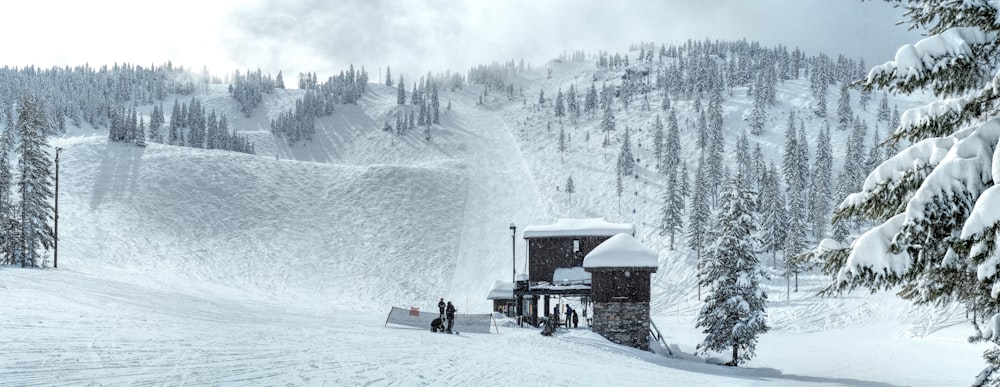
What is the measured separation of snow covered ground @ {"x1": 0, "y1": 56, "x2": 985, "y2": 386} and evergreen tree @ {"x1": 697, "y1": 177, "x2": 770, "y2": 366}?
1826mm

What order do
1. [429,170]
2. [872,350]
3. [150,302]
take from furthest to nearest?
[429,170]
[872,350]
[150,302]

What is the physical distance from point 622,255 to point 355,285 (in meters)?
42.4

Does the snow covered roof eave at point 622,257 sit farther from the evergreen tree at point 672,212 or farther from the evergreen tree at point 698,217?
the evergreen tree at point 672,212

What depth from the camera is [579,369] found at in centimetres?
2056

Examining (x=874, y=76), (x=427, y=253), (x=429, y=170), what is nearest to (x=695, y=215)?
(x=427, y=253)

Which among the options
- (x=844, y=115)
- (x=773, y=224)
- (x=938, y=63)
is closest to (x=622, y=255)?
(x=938, y=63)

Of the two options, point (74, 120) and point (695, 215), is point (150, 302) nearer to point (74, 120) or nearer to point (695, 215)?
point (695, 215)

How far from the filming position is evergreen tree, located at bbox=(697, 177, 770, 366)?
31.6m

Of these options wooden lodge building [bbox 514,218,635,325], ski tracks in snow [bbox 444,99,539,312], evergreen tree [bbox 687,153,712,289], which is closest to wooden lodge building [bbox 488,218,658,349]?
wooden lodge building [bbox 514,218,635,325]

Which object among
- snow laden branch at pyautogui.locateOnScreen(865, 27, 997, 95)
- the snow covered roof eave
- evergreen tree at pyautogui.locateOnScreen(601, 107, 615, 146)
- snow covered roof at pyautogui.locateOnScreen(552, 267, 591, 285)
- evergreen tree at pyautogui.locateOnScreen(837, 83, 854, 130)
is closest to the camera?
snow laden branch at pyautogui.locateOnScreen(865, 27, 997, 95)

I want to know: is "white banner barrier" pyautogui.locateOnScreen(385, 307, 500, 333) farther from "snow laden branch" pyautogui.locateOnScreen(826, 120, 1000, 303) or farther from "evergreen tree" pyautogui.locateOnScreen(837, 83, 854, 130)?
"evergreen tree" pyautogui.locateOnScreen(837, 83, 854, 130)

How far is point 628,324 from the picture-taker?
3216cm

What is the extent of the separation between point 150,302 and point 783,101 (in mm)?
175299

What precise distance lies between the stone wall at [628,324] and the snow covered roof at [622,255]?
6.35ft
